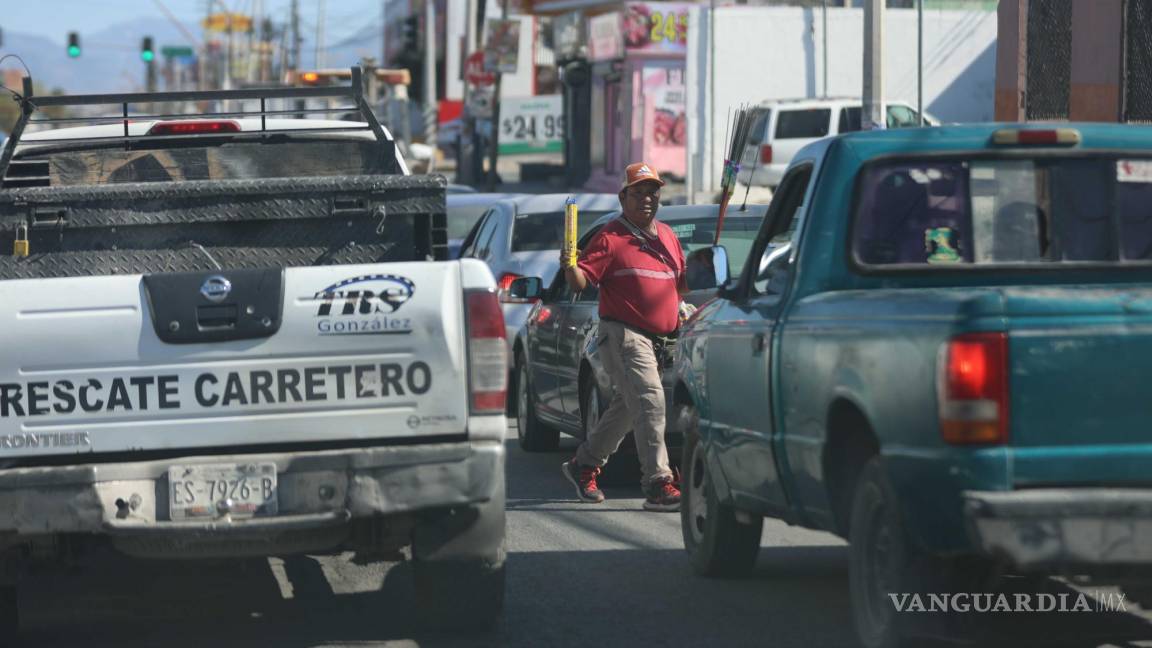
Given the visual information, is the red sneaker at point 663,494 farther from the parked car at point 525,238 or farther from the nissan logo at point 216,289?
the parked car at point 525,238

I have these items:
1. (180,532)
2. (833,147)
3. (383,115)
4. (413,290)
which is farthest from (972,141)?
(383,115)

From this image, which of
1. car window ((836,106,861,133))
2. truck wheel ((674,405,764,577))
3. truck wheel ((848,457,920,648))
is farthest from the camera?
car window ((836,106,861,133))

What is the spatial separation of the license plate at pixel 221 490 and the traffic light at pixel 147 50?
144ft

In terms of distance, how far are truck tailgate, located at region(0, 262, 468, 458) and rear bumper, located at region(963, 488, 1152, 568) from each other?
200 centimetres

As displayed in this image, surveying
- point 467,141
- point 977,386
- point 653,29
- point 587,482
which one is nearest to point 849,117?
point 653,29

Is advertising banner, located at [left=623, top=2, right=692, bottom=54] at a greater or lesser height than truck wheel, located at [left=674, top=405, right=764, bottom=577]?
greater

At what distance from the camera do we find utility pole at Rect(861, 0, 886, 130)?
16594 millimetres

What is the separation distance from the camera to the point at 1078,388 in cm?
501

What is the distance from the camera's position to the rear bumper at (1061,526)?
4.91 m

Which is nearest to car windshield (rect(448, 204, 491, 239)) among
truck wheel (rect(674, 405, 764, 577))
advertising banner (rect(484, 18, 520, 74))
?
truck wheel (rect(674, 405, 764, 577))

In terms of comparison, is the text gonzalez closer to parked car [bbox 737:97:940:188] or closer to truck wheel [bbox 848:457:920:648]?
truck wheel [bbox 848:457:920:648]

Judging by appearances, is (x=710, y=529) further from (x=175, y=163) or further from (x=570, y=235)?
(x=175, y=163)

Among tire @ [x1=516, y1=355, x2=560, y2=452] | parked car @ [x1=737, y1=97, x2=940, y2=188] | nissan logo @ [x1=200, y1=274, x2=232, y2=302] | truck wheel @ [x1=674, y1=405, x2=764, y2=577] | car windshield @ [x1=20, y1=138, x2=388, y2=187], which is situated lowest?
tire @ [x1=516, y1=355, x2=560, y2=452]

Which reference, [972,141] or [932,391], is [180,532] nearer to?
[932,391]
